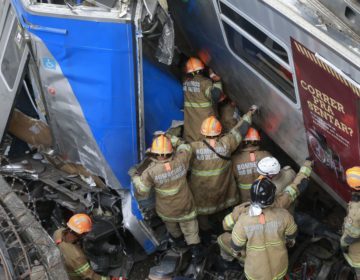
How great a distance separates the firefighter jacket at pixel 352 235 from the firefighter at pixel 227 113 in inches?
71.9

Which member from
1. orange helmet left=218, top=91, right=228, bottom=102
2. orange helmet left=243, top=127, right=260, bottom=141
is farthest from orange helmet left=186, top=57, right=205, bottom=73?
orange helmet left=243, top=127, right=260, bottom=141

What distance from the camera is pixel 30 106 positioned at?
21.0 feet

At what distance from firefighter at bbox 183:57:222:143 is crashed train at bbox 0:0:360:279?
101mm

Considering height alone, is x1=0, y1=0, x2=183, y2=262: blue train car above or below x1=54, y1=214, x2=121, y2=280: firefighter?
above

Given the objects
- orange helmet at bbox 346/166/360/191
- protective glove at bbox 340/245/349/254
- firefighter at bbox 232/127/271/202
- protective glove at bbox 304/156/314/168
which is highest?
orange helmet at bbox 346/166/360/191

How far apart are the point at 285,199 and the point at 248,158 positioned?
0.76 m

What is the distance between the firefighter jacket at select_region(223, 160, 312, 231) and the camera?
461cm

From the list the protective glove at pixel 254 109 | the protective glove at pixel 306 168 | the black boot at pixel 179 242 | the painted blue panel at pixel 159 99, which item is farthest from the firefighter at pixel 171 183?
the protective glove at pixel 306 168

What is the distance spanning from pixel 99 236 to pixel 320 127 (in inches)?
95.1

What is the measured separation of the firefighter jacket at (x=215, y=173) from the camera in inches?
205

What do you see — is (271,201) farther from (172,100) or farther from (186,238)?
(172,100)

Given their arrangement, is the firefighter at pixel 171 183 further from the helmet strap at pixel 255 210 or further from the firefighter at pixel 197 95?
the helmet strap at pixel 255 210

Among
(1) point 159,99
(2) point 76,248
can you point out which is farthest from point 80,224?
(1) point 159,99

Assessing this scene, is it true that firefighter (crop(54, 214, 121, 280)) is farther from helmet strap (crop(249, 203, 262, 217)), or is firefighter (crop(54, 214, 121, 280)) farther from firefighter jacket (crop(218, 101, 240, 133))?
firefighter jacket (crop(218, 101, 240, 133))
